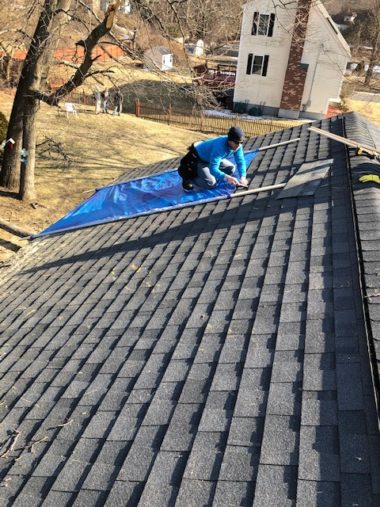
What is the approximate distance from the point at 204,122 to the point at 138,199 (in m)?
22.6

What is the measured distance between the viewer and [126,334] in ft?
15.4

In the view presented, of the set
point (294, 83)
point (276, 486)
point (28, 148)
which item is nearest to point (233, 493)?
point (276, 486)

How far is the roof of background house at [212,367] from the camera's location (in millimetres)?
2707

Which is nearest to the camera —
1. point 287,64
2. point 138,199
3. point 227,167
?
point 227,167

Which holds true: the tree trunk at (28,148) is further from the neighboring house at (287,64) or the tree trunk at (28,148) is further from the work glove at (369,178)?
the neighboring house at (287,64)

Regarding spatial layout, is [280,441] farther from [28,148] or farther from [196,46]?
[196,46]

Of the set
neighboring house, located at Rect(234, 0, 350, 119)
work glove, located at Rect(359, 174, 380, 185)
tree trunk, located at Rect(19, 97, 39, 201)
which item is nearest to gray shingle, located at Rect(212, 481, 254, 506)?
work glove, located at Rect(359, 174, 380, 185)

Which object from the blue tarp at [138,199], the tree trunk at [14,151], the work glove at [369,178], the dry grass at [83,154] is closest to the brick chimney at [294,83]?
the dry grass at [83,154]

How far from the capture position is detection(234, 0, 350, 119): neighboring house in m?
33.3

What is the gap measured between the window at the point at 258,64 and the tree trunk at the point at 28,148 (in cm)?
2674

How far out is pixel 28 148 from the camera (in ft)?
48.8

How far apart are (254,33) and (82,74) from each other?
27204 mm

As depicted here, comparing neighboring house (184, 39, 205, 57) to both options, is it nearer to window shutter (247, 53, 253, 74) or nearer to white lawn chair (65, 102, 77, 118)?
window shutter (247, 53, 253, 74)

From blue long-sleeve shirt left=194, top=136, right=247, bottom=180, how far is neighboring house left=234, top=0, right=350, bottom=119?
29.5 metres
